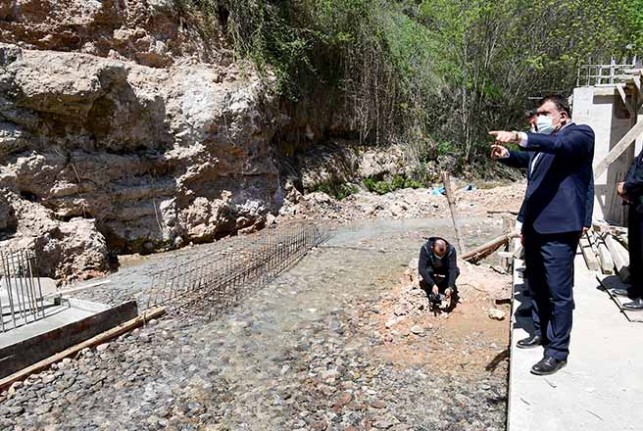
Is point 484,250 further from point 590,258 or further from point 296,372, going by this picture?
point 296,372

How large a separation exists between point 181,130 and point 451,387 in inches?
313

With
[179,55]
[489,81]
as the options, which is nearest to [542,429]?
[179,55]

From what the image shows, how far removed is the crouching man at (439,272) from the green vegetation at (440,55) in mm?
7955

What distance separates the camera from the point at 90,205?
8688mm

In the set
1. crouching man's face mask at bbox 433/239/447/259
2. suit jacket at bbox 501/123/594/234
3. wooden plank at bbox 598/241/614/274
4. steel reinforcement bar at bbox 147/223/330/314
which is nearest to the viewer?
suit jacket at bbox 501/123/594/234

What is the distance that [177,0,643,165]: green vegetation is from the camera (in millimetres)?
13891

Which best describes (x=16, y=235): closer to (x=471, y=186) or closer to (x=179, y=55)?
(x=179, y=55)

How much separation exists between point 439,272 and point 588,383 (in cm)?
305

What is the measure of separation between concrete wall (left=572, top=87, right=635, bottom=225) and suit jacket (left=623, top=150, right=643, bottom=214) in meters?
4.34

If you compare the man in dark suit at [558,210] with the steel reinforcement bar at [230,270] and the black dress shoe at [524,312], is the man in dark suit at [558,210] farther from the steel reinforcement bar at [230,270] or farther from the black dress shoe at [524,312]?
the steel reinforcement bar at [230,270]

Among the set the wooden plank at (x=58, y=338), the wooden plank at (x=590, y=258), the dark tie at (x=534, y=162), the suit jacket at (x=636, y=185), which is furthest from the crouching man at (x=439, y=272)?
the wooden plank at (x=58, y=338)

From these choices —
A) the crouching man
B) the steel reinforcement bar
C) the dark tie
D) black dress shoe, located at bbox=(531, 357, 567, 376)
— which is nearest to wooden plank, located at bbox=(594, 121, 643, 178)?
the crouching man

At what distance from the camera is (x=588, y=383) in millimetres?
2982

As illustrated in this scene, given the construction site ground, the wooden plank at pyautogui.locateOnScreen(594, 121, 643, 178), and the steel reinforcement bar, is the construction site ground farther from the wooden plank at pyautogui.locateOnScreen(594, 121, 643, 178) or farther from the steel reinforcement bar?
the wooden plank at pyautogui.locateOnScreen(594, 121, 643, 178)
